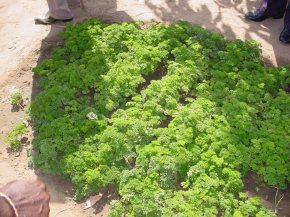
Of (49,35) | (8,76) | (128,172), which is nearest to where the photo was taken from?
(128,172)

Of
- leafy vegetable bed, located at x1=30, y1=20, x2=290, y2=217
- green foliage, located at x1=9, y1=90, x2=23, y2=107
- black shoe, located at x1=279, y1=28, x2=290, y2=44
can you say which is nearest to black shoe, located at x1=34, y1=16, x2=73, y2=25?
leafy vegetable bed, located at x1=30, y1=20, x2=290, y2=217

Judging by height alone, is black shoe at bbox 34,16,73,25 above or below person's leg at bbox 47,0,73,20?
below

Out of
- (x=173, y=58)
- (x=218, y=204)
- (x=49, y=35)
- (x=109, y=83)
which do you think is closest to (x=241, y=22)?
(x=173, y=58)

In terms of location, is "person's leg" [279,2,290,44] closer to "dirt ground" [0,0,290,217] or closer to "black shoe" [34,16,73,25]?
"dirt ground" [0,0,290,217]

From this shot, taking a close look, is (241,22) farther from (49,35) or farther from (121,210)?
(121,210)

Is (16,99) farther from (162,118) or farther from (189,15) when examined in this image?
(189,15)

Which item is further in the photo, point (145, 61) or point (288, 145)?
point (145, 61)

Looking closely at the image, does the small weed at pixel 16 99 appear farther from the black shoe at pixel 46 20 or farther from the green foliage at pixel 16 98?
the black shoe at pixel 46 20
